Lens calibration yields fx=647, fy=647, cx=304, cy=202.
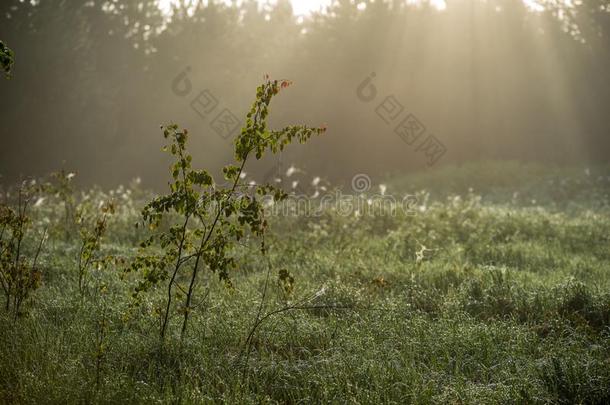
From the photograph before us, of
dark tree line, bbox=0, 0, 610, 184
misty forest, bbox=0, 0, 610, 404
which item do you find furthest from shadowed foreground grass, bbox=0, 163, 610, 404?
dark tree line, bbox=0, 0, 610, 184

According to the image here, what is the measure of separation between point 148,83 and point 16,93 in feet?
19.4

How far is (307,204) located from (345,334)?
8080mm

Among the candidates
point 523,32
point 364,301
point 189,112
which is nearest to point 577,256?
point 364,301

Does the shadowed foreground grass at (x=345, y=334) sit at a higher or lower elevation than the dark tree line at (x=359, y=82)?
lower

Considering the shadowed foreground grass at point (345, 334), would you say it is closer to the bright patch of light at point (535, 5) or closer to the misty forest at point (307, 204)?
the misty forest at point (307, 204)

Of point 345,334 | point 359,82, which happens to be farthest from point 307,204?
point 359,82

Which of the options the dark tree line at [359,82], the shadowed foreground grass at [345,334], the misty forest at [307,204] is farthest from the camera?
the dark tree line at [359,82]

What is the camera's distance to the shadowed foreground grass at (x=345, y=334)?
15.0ft

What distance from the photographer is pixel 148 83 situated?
2983 centimetres

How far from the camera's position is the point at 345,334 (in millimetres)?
5699

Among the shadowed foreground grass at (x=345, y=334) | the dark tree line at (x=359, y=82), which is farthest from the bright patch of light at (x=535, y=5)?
the shadowed foreground grass at (x=345, y=334)

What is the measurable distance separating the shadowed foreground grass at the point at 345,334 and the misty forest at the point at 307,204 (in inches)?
1.2

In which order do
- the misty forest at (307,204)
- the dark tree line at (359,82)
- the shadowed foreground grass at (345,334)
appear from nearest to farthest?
1. the shadowed foreground grass at (345,334)
2. the misty forest at (307,204)
3. the dark tree line at (359,82)

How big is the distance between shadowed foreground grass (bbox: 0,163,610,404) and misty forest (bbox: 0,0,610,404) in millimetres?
31
